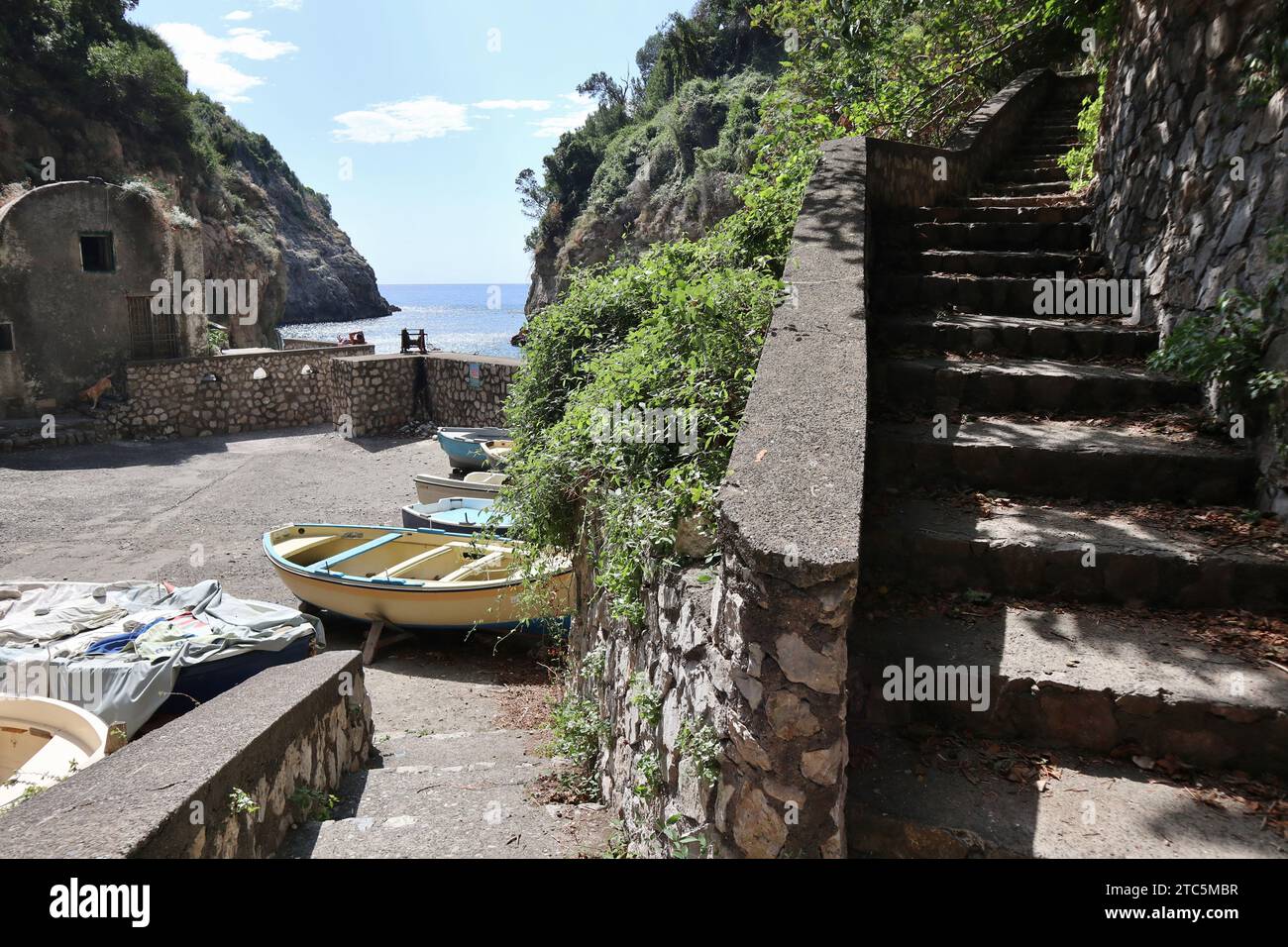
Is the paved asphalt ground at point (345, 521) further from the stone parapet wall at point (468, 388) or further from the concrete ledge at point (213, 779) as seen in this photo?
the stone parapet wall at point (468, 388)

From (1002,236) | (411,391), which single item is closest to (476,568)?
(1002,236)

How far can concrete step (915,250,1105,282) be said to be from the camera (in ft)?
17.6

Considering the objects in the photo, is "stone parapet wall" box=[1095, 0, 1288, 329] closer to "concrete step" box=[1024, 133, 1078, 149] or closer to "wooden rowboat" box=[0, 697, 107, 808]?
"concrete step" box=[1024, 133, 1078, 149]

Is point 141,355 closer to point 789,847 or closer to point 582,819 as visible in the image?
point 582,819

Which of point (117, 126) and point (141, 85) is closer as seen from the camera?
point (117, 126)

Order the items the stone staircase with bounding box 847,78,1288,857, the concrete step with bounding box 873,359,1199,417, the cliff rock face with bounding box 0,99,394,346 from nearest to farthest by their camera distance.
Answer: the stone staircase with bounding box 847,78,1288,857 < the concrete step with bounding box 873,359,1199,417 < the cliff rock face with bounding box 0,99,394,346

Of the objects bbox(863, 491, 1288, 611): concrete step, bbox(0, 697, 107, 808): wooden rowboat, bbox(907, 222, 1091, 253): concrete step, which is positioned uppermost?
bbox(907, 222, 1091, 253): concrete step

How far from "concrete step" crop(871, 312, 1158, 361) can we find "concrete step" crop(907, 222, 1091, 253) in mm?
1128

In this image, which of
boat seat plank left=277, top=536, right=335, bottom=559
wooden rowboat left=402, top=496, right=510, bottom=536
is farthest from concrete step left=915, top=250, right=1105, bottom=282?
boat seat plank left=277, top=536, right=335, bottom=559

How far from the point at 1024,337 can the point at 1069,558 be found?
2.03 meters

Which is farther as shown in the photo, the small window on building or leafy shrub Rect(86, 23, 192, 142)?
leafy shrub Rect(86, 23, 192, 142)

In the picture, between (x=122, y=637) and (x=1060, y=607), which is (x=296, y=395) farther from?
(x=1060, y=607)

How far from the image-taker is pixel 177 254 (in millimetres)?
21859

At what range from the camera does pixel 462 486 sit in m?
→ 11.6
